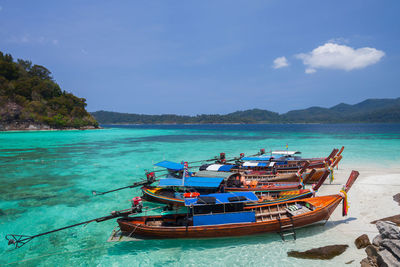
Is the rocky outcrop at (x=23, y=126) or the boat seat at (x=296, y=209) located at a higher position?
the rocky outcrop at (x=23, y=126)

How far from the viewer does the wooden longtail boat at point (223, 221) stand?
11.1 meters

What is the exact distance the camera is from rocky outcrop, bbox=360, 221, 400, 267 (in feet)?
25.3

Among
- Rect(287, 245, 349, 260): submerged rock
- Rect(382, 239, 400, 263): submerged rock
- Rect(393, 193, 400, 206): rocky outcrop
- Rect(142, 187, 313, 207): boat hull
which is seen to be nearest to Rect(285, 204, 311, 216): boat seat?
Rect(142, 187, 313, 207): boat hull

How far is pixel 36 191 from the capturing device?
64.5 ft

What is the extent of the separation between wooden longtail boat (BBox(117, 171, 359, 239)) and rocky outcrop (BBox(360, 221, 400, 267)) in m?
2.70

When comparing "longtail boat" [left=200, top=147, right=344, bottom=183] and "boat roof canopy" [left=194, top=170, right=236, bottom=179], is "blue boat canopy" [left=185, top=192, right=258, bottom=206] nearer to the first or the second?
"boat roof canopy" [left=194, top=170, right=236, bottom=179]

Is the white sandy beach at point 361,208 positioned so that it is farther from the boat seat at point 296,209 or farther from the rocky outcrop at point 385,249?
the boat seat at point 296,209

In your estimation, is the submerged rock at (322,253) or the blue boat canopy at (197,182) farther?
the blue boat canopy at (197,182)

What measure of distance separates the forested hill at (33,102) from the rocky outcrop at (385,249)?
127439 mm

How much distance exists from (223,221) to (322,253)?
4843 millimetres

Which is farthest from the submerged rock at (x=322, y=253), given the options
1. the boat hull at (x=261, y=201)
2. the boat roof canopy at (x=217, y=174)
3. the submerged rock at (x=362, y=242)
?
the boat roof canopy at (x=217, y=174)

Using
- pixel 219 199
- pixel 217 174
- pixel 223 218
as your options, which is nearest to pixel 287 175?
pixel 217 174

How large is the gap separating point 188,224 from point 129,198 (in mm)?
8524

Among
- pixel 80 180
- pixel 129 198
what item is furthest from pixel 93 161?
pixel 129 198
